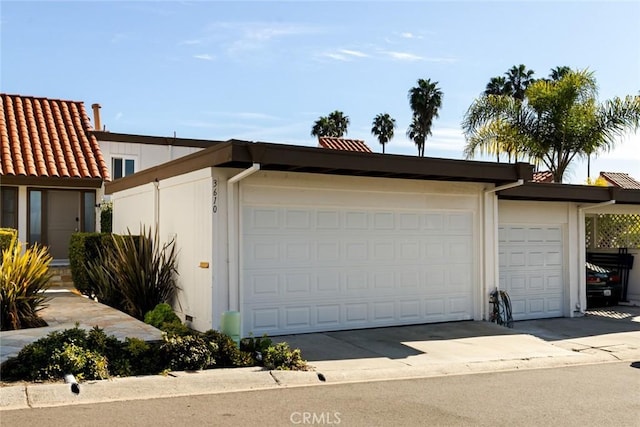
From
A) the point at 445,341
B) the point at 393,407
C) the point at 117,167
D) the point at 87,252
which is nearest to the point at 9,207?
the point at 117,167

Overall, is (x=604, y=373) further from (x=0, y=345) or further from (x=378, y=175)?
(x=0, y=345)

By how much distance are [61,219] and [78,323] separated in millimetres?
11269

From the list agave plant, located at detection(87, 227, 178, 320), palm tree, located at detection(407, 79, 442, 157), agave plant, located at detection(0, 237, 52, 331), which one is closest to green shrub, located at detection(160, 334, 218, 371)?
agave plant, located at detection(0, 237, 52, 331)

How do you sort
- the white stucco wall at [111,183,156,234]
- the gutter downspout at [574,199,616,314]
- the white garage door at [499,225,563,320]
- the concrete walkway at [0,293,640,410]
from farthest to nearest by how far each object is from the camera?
the gutter downspout at [574,199,616,314] → the white garage door at [499,225,563,320] → the white stucco wall at [111,183,156,234] → the concrete walkway at [0,293,640,410]

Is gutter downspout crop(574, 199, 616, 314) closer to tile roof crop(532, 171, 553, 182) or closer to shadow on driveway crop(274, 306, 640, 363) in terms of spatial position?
shadow on driveway crop(274, 306, 640, 363)

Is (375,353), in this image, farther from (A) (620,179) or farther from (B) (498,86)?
(B) (498,86)

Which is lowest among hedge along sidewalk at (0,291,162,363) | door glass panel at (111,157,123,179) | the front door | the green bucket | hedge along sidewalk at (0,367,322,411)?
hedge along sidewalk at (0,367,322,411)

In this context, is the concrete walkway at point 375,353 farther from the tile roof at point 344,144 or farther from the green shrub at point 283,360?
the tile roof at point 344,144

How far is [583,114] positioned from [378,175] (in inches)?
411

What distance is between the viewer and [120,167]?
20906 mm

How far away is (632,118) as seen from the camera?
1864cm

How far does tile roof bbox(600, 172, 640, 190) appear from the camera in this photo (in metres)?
25.0

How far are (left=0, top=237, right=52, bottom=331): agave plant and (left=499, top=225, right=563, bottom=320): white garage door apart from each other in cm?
917

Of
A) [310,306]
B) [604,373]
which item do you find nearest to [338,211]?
[310,306]
